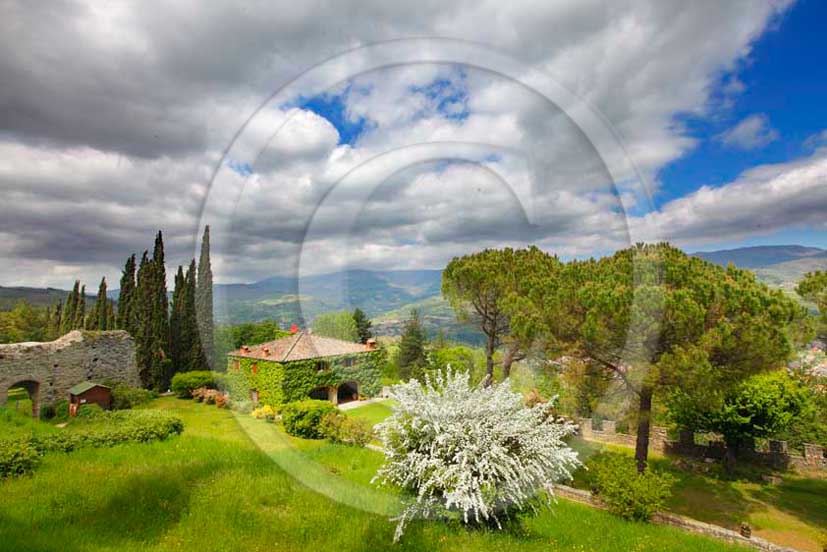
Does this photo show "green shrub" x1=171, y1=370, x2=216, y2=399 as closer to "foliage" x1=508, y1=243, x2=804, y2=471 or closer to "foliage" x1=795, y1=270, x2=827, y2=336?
"foliage" x1=508, y1=243, x2=804, y2=471

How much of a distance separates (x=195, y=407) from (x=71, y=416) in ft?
17.6

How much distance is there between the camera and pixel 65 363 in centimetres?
1942

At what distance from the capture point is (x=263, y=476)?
8898 mm

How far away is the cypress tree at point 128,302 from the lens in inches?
1107

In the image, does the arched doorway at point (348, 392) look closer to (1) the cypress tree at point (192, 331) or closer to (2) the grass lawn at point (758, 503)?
(1) the cypress tree at point (192, 331)

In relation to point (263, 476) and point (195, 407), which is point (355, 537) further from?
point (195, 407)

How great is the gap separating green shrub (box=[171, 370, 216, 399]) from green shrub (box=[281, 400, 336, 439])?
10.9 meters

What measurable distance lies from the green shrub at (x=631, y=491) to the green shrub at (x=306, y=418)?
10534 millimetres

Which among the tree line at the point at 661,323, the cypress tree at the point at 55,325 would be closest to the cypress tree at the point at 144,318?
the cypress tree at the point at 55,325

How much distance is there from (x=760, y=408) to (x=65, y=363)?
29.2 m

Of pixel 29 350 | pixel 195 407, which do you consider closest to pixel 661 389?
pixel 195 407

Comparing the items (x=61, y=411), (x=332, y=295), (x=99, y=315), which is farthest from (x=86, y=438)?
(x=99, y=315)

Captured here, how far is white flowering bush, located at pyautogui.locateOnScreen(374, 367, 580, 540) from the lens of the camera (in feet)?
Answer: 19.4

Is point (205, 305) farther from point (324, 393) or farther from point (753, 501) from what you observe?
point (753, 501)
